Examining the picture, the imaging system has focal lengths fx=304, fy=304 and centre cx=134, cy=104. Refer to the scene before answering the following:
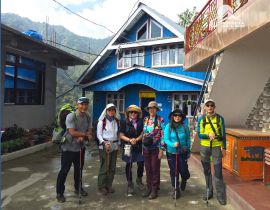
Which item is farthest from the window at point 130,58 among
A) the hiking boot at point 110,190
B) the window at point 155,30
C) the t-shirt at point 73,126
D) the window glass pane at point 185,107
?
the t-shirt at point 73,126

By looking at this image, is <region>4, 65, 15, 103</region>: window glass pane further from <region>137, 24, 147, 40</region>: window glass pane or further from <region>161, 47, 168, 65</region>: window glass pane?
<region>137, 24, 147, 40</region>: window glass pane

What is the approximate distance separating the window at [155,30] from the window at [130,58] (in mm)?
1135

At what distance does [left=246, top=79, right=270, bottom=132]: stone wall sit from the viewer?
7.16m

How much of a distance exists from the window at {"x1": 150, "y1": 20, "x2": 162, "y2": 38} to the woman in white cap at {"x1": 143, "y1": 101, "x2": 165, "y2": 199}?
41.4 ft

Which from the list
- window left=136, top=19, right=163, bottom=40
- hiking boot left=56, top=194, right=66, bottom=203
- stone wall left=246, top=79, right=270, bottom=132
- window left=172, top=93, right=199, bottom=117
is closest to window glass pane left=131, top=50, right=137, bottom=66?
window left=136, top=19, right=163, bottom=40

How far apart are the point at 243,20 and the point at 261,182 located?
3.12 metres

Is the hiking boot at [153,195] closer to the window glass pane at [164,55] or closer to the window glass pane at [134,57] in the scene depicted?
the window glass pane at [164,55]

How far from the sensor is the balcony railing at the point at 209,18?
6120 mm

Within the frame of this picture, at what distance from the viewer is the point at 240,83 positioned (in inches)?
281

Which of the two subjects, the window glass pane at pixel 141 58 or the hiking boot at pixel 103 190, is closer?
the hiking boot at pixel 103 190

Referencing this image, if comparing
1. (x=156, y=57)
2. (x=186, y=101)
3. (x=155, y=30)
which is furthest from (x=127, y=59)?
(x=186, y=101)

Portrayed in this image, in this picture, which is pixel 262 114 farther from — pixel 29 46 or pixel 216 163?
pixel 29 46

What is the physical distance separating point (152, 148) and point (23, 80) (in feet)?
27.6

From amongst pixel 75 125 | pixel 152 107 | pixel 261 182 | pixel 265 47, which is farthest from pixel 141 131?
pixel 265 47
